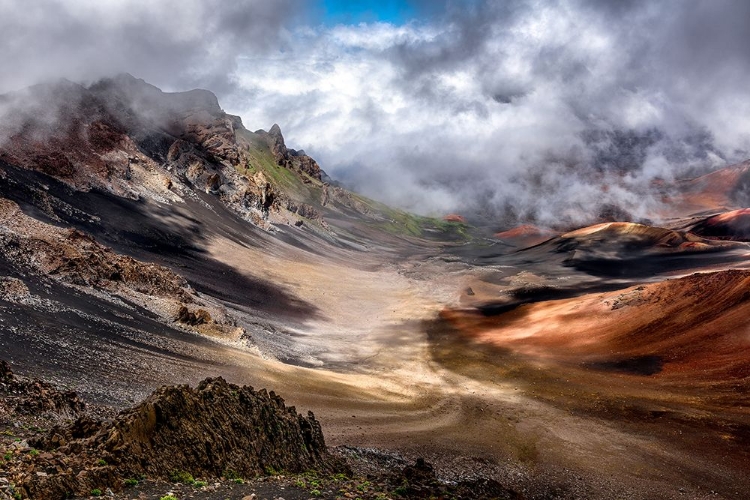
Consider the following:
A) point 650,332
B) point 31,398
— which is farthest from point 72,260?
point 650,332

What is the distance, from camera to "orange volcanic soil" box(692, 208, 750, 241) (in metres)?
129

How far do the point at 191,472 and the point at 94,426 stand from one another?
8.66 ft

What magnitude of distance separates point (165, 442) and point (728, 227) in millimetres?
154707

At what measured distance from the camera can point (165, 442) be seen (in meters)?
12.8

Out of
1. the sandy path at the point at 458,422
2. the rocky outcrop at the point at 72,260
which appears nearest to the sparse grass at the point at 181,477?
the sandy path at the point at 458,422

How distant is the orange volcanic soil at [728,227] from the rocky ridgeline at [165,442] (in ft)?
464

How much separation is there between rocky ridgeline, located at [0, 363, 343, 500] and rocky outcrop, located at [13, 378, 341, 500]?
0.06 ft

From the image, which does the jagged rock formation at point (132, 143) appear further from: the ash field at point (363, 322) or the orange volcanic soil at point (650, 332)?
the orange volcanic soil at point (650, 332)

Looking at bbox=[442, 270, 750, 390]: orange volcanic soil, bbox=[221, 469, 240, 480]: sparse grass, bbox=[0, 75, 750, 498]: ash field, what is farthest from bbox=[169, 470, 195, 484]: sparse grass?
bbox=[442, 270, 750, 390]: orange volcanic soil

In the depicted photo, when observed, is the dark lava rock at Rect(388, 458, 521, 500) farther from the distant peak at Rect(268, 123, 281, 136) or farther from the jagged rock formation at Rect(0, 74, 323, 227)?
the distant peak at Rect(268, 123, 281, 136)

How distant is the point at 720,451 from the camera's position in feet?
86.3

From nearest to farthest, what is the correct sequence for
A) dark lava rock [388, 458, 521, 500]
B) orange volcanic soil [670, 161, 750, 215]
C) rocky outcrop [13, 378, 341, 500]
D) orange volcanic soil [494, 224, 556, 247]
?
rocky outcrop [13, 378, 341, 500]
dark lava rock [388, 458, 521, 500]
orange volcanic soil [494, 224, 556, 247]
orange volcanic soil [670, 161, 750, 215]

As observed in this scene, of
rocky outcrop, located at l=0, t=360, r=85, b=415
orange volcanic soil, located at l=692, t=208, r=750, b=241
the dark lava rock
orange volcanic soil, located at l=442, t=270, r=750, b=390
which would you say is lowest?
the dark lava rock

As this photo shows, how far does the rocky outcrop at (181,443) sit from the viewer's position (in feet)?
33.3
